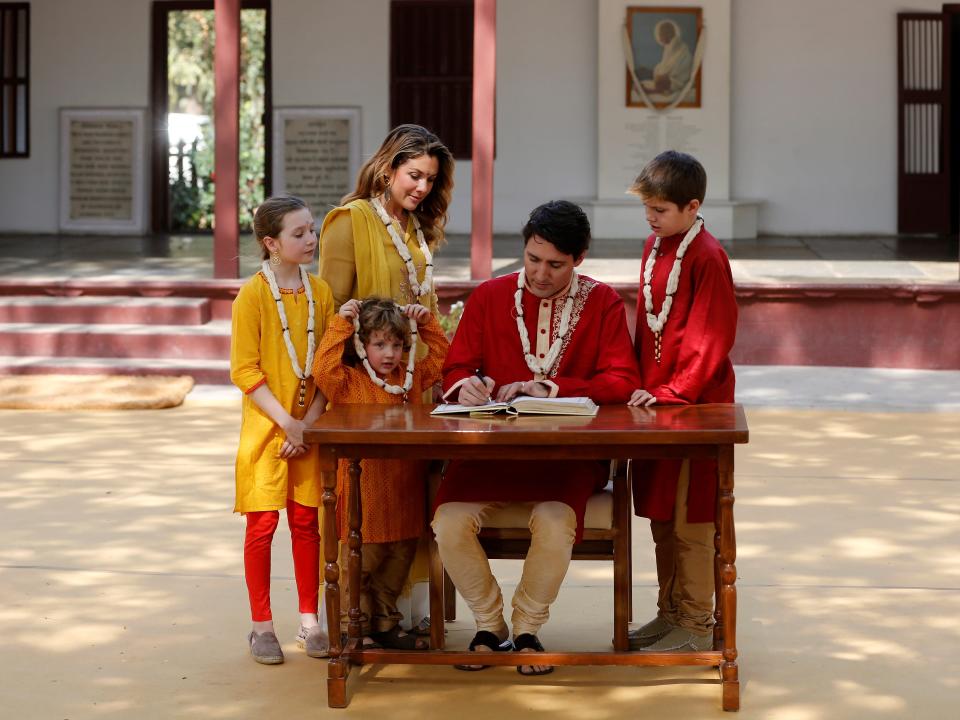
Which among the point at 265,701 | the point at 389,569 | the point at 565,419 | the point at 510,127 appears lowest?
the point at 265,701

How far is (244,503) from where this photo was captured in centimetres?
424

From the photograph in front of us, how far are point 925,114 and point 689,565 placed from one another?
33.4 ft

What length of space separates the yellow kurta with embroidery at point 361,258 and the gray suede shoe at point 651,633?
3.41 feet

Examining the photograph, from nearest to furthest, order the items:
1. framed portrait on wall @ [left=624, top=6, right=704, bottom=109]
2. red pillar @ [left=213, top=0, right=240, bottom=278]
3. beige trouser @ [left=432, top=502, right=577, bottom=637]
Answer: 1. beige trouser @ [left=432, top=502, right=577, bottom=637]
2. red pillar @ [left=213, top=0, right=240, bottom=278]
3. framed portrait on wall @ [left=624, top=6, right=704, bottom=109]

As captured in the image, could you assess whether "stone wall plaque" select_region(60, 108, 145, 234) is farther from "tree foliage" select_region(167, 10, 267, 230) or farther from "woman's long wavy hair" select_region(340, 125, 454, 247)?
"woman's long wavy hair" select_region(340, 125, 454, 247)

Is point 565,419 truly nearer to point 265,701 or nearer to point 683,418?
point 683,418

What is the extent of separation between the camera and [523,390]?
4.19 meters

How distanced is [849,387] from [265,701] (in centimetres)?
561

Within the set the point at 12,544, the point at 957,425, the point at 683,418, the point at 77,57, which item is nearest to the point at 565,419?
the point at 683,418

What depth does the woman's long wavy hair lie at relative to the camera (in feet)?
14.2

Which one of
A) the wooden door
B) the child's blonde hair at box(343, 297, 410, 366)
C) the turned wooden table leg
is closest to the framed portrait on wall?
the wooden door

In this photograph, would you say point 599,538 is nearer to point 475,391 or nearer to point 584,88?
point 475,391

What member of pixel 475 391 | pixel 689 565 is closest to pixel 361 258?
pixel 475 391

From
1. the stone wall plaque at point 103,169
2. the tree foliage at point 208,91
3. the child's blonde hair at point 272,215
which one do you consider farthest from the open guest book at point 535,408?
the tree foliage at point 208,91
